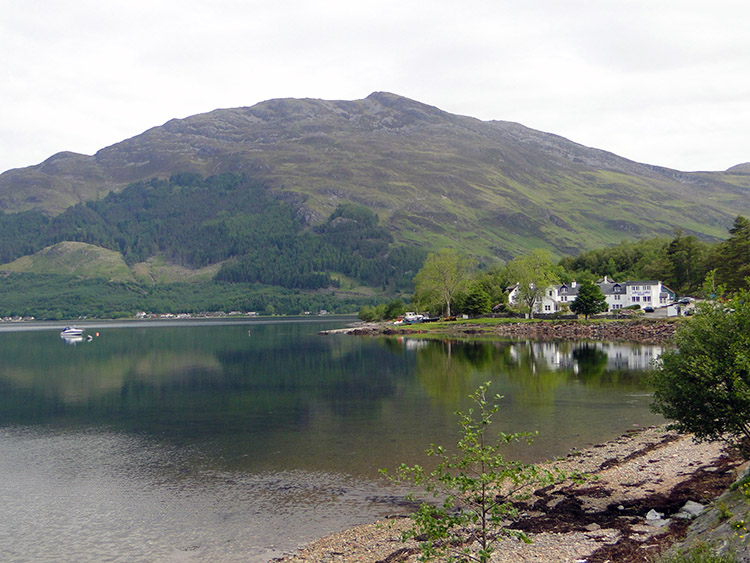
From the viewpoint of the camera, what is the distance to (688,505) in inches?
843

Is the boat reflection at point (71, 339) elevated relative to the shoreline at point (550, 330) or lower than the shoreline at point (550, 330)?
lower

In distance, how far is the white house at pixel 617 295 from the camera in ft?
508

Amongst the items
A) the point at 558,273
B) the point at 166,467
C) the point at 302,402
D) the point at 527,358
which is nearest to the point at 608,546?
the point at 166,467

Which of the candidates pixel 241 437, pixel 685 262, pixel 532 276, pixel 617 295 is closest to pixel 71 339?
pixel 532 276

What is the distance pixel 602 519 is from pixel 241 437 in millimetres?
27320

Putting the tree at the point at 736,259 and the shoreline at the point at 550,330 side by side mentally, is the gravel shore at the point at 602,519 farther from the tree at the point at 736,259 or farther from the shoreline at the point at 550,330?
the tree at the point at 736,259

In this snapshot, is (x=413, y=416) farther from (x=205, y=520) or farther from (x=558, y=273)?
(x=558, y=273)

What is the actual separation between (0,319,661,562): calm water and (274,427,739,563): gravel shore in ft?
9.02

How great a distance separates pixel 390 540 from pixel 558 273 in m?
168

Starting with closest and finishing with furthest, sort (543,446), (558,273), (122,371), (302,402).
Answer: (543,446) → (302,402) → (122,371) → (558,273)

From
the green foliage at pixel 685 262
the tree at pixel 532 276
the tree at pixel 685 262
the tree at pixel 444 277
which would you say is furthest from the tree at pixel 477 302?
the tree at pixel 685 262

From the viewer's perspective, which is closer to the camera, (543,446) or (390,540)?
(390,540)

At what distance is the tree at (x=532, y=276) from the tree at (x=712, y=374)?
128 m

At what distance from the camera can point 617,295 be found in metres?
162
